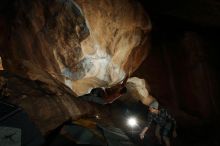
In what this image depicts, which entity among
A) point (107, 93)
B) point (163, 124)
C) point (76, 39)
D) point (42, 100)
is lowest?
point (107, 93)

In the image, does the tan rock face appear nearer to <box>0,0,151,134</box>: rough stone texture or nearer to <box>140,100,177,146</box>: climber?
<box>0,0,151,134</box>: rough stone texture

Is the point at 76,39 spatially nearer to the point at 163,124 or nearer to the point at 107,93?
the point at 107,93

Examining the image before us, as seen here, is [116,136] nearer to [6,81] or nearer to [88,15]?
[6,81]

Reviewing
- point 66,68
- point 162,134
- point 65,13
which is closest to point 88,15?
point 65,13

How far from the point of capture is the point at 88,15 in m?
13.5

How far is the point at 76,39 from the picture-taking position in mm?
13766

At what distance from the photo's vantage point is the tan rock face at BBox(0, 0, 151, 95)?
12.1 meters

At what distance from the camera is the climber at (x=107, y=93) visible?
51.0 feet

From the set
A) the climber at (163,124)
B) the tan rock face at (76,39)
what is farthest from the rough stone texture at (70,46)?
the climber at (163,124)

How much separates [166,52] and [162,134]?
22.7 feet

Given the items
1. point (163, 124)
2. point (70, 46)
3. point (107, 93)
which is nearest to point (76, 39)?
point (70, 46)

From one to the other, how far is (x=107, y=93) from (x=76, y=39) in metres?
4.67

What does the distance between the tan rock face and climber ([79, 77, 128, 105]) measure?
0.59 m

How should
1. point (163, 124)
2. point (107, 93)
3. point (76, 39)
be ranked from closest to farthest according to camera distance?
point (163, 124) < point (76, 39) < point (107, 93)
